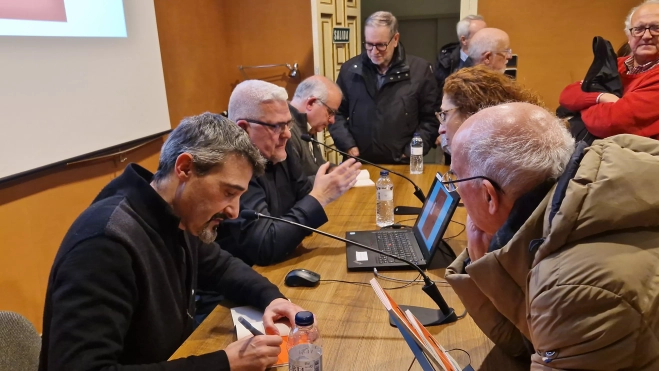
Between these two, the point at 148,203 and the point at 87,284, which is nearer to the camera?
the point at 87,284

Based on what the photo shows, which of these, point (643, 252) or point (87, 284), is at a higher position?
point (643, 252)

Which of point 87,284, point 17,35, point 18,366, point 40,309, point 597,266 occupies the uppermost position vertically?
point 17,35

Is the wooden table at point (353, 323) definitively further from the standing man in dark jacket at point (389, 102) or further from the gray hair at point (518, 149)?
the standing man in dark jacket at point (389, 102)

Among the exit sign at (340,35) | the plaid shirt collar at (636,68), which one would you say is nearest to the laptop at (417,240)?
the plaid shirt collar at (636,68)

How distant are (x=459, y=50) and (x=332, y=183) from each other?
2.24 metres

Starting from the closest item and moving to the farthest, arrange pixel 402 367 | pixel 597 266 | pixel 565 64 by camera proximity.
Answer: pixel 597 266 < pixel 402 367 < pixel 565 64

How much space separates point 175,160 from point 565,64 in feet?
12.2

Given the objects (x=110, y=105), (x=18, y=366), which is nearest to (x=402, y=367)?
(x=18, y=366)

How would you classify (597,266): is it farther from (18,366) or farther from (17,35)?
(17,35)

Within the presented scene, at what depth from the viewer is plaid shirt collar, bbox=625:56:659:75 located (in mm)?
2117

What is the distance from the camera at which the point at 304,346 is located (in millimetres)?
969

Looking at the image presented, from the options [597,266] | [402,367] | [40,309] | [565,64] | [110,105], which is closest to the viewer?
[597,266]

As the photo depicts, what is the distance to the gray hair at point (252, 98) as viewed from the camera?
170 centimetres

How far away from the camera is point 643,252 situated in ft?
2.26
